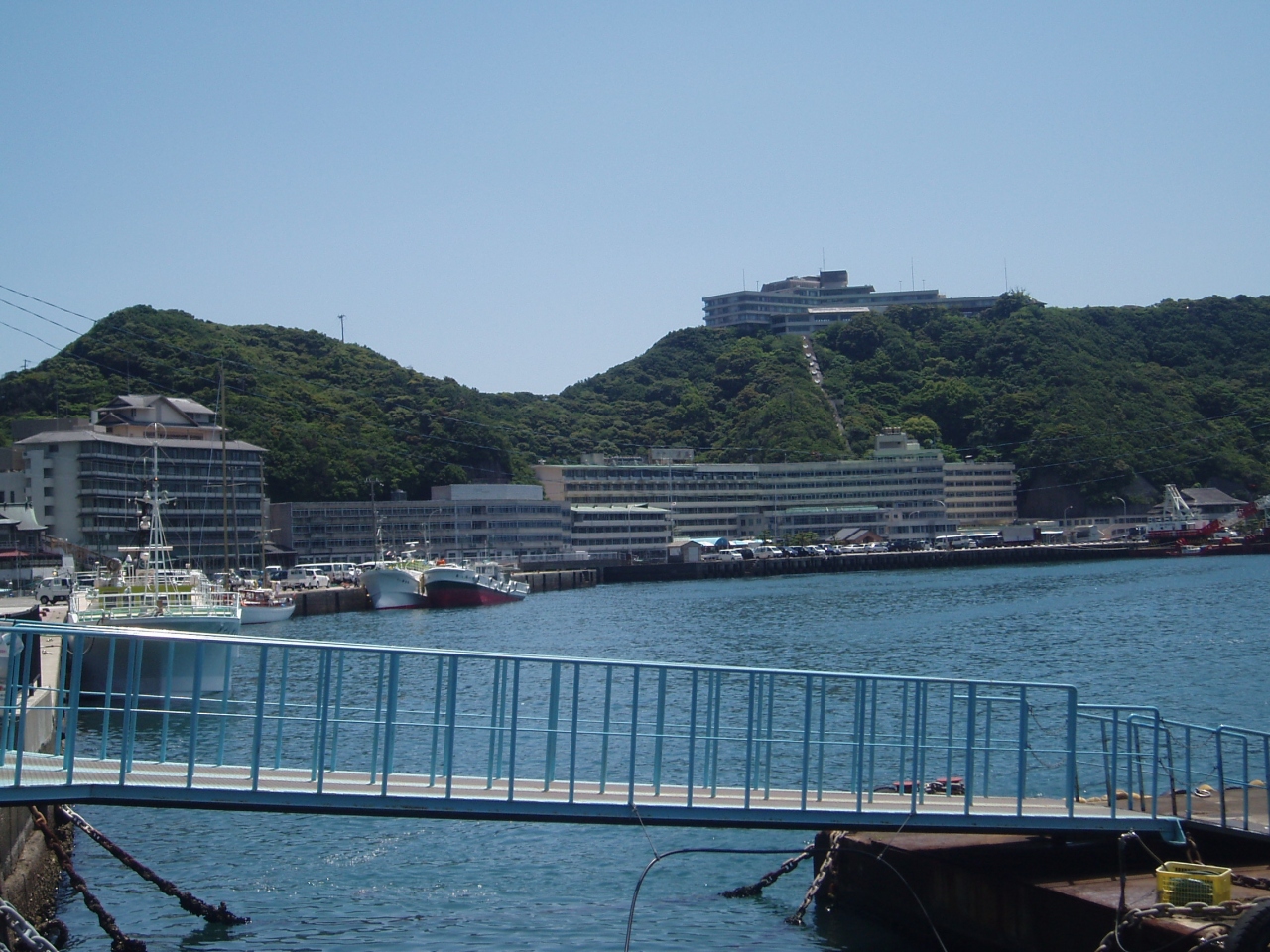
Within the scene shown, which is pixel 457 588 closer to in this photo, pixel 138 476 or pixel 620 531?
pixel 138 476

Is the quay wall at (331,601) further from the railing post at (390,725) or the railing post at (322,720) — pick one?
the railing post at (390,725)

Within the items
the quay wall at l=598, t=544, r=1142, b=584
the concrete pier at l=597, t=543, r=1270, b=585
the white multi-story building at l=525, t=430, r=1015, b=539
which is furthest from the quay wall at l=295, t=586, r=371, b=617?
the white multi-story building at l=525, t=430, r=1015, b=539

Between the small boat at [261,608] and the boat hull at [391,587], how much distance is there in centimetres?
917

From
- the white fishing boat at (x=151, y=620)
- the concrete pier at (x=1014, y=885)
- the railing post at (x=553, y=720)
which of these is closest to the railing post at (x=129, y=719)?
the railing post at (x=553, y=720)

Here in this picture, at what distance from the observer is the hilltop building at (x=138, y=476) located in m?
91.1

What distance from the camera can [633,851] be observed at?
639 inches

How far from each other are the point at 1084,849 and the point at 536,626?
51513 mm

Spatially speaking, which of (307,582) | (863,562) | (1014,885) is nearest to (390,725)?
(1014,885)

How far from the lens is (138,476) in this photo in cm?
9581

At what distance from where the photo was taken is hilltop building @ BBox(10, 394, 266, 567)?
91125 millimetres

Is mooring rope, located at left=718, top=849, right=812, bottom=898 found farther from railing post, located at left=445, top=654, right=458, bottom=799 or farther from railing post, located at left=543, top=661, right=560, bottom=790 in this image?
railing post, located at left=445, top=654, right=458, bottom=799

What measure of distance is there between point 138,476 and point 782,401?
100890 mm

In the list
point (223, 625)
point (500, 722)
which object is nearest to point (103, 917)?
point (500, 722)

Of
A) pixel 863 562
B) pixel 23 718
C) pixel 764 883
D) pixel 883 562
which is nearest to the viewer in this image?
pixel 23 718
